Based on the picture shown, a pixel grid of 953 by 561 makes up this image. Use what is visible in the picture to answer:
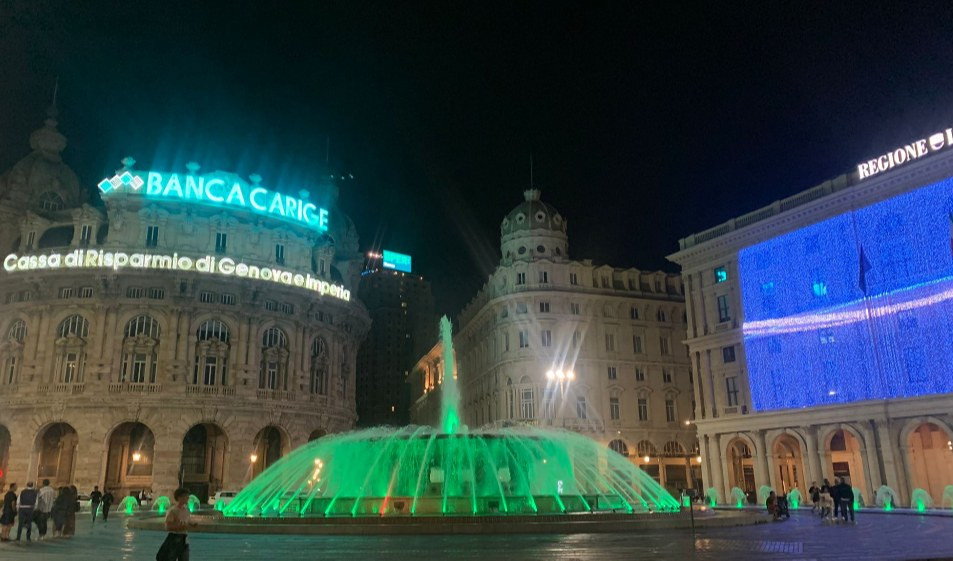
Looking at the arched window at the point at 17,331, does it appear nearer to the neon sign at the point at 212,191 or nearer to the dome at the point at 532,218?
the neon sign at the point at 212,191

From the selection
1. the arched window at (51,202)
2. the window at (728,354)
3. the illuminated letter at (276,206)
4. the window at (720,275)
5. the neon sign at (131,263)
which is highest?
the arched window at (51,202)

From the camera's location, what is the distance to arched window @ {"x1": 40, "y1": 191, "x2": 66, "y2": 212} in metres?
65.1

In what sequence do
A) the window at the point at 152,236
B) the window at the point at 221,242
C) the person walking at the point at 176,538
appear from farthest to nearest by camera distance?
the window at the point at 221,242, the window at the point at 152,236, the person walking at the point at 176,538

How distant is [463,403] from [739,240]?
152 feet

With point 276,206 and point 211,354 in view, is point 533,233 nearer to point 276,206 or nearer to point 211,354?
point 276,206

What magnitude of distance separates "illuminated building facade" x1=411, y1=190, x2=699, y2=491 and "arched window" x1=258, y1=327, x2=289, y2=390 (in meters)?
20.7

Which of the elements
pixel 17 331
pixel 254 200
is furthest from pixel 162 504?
pixel 254 200

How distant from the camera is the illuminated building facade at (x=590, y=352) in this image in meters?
65.7

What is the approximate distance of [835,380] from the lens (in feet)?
142

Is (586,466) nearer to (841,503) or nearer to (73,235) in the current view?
(841,503)

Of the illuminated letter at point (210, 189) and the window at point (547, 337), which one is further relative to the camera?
the window at point (547, 337)

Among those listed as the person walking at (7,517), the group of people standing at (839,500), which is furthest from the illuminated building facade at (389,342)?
the person walking at (7,517)

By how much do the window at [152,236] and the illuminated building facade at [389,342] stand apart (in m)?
100

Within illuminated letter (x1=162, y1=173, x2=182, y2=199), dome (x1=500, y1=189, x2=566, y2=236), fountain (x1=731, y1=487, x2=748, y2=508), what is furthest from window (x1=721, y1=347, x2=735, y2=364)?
illuminated letter (x1=162, y1=173, x2=182, y2=199)
